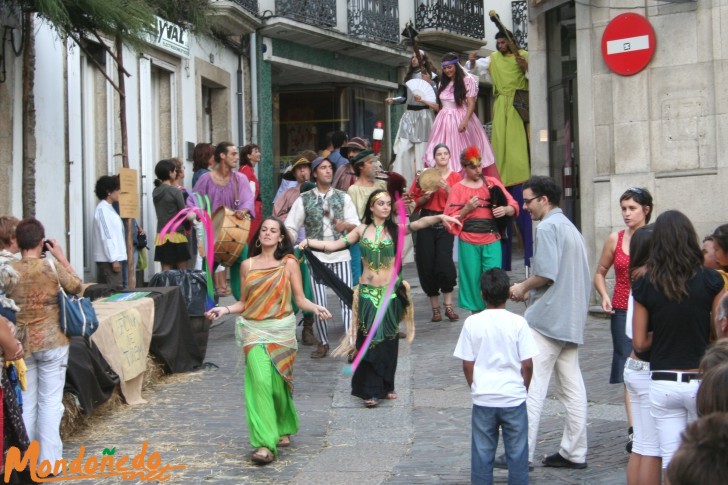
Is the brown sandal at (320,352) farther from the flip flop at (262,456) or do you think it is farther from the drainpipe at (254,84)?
the drainpipe at (254,84)

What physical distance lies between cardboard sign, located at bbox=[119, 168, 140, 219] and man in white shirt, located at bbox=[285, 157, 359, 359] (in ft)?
6.03

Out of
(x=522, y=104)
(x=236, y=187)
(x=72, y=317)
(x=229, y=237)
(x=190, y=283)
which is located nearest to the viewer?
(x=72, y=317)

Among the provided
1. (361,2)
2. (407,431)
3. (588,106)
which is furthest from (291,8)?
(407,431)

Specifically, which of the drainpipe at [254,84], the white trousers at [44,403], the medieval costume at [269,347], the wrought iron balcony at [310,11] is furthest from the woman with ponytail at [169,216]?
the wrought iron balcony at [310,11]

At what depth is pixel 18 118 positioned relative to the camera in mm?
13242

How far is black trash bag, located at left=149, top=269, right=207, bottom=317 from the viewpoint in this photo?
11.7 meters

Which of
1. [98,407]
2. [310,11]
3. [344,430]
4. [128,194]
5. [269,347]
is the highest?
[310,11]

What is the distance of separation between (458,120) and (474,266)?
Result: 409 centimetres

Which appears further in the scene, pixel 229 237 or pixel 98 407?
pixel 229 237

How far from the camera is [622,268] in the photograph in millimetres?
7914

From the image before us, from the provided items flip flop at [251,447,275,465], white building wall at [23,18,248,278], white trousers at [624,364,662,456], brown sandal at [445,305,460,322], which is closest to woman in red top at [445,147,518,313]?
brown sandal at [445,305,460,322]

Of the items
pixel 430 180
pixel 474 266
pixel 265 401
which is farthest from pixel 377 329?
pixel 430 180

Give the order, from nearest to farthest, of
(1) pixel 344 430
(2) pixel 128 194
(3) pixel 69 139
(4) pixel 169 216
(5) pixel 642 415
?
1. (5) pixel 642 415
2. (1) pixel 344 430
3. (2) pixel 128 194
4. (4) pixel 169 216
5. (3) pixel 69 139

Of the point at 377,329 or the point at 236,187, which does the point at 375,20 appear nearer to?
the point at 236,187
